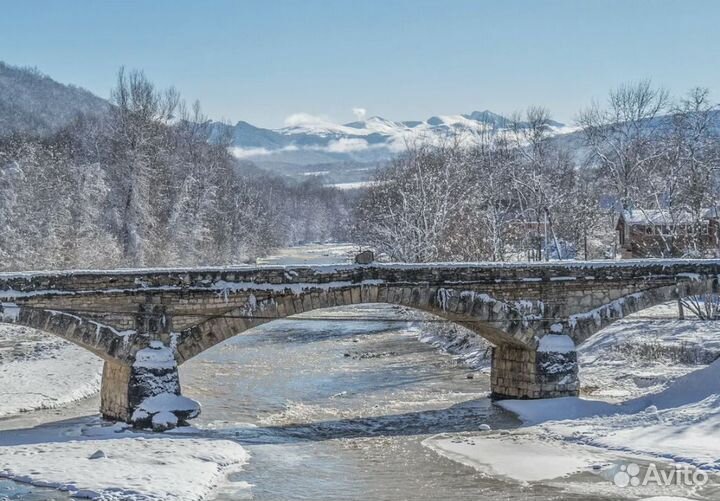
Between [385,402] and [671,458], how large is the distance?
9.28m

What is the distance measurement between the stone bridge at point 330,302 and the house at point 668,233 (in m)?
11.7

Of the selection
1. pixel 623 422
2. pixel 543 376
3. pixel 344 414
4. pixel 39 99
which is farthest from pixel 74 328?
pixel 39 99

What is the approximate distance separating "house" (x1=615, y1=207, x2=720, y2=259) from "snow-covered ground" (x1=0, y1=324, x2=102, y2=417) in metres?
23.7

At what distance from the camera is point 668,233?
43.1m

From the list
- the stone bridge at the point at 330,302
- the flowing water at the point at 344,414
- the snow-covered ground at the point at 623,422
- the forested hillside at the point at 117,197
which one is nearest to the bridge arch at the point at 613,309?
the stone bridge at the point at 330,302

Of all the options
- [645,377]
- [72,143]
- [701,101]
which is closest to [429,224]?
[701,101]

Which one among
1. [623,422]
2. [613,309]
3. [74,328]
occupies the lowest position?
[623,422]

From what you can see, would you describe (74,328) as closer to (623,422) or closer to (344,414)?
(344,414)

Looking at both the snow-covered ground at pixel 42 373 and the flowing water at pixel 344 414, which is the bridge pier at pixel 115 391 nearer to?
the flowing water at pixel 344 414

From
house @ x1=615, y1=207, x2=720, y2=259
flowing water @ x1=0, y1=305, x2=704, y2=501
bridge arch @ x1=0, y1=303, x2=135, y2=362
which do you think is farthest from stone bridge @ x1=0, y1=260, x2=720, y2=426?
house @ x1=615, y1=207, x2=720, y2=259

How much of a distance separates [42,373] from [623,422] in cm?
1890

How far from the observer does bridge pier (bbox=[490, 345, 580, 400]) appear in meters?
26.0

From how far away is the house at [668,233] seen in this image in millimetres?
38719

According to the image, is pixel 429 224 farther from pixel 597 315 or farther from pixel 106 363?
pixel 106 363
